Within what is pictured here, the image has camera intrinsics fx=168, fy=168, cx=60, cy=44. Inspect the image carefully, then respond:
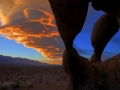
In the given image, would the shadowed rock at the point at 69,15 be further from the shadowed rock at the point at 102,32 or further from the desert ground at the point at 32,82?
the desert ground at the point at 32,82

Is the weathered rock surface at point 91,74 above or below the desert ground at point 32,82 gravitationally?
above

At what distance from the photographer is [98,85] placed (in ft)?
21.7

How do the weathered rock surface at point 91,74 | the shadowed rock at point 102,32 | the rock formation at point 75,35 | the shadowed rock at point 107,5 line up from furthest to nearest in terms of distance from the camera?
the shadowed rock at point 102,32
the weathered rock surface at point 91,74
the shadowed rock at point 107,5
the rock formation at point 75,35

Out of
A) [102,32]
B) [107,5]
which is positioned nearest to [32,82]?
[102,32]

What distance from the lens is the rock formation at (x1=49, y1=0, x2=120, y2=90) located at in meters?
5.20

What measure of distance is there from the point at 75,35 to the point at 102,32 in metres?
3.59

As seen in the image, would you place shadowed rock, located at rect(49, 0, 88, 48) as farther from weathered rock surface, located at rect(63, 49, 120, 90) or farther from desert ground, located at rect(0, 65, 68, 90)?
desert ground, located at rect(0, 65, 68, 90)

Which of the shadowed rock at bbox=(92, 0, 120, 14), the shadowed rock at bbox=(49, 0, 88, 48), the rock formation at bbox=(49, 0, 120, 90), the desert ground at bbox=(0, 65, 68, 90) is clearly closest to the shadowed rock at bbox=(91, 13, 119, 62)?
the rock formation at bbox=(49, 0, 120, 90)

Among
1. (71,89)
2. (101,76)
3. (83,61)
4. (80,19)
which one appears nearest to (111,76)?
(101,76)

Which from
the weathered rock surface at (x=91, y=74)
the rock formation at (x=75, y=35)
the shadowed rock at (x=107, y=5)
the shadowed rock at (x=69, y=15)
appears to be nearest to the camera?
the shadowed rock at (x=69, y=15)

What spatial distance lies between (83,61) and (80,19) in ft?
7.83

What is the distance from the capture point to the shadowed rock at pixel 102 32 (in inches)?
344

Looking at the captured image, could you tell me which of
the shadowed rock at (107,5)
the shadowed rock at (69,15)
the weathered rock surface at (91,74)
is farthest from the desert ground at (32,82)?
the shadowed rock at (107,5)

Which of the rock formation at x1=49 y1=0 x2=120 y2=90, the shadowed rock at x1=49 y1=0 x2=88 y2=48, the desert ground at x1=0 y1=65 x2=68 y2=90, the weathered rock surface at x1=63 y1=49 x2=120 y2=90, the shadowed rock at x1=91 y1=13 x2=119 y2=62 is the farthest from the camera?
the desert ground at x1=0 y1=65 x2=68 y2=90
